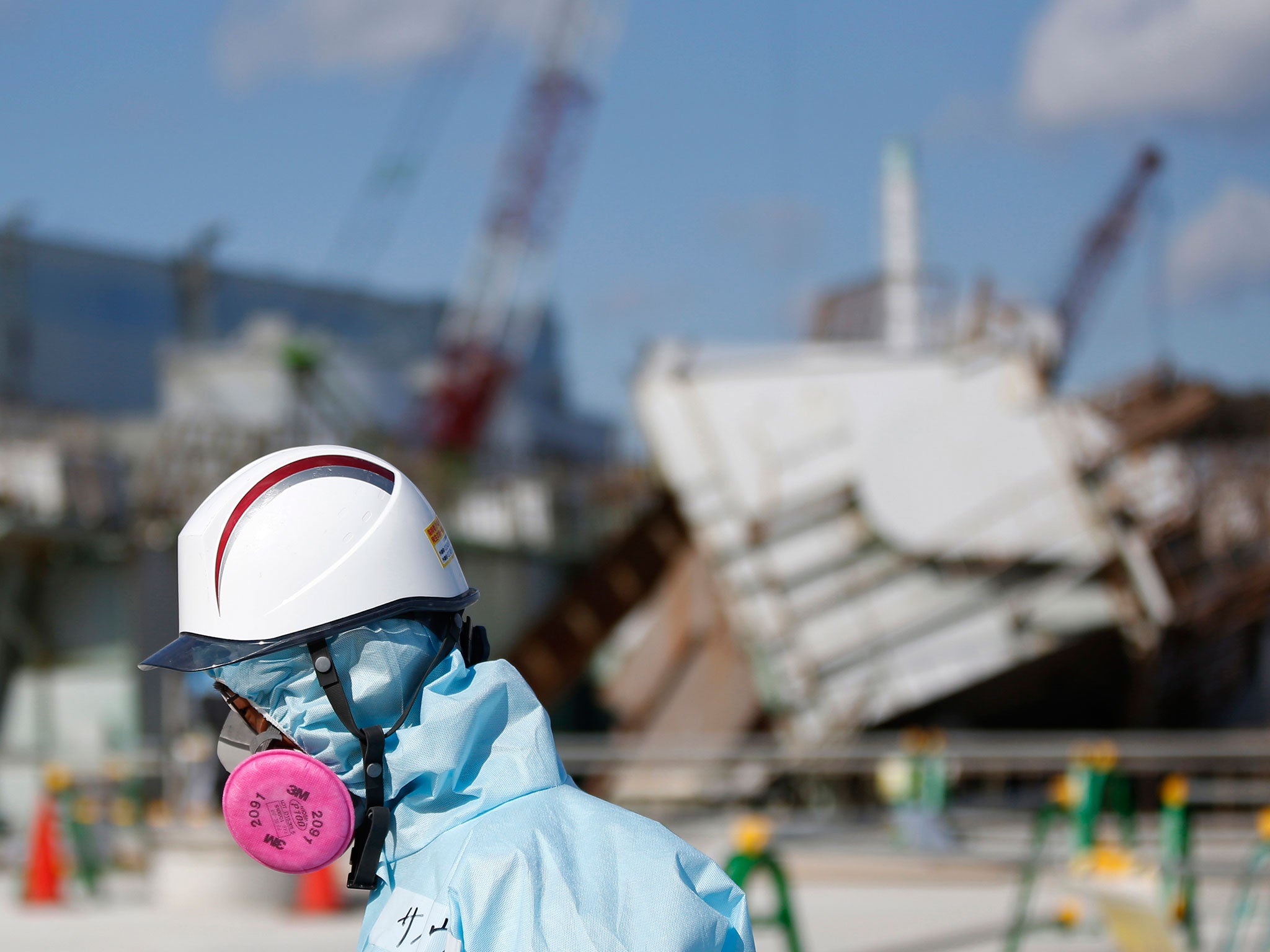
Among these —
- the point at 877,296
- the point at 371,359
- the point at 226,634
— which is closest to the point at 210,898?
the point at 226,634

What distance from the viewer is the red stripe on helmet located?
6.63ft

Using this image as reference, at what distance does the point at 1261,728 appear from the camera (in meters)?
22.2

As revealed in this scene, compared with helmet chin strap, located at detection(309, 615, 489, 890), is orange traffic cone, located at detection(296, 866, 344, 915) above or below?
below

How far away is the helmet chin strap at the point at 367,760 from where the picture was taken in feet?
6.23

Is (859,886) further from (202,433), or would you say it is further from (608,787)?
(202,433)

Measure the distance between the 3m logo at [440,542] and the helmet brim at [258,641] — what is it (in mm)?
70

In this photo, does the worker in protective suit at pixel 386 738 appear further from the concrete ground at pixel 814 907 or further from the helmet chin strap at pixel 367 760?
the concrete ground at pixel 814 907

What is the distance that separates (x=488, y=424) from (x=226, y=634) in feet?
161

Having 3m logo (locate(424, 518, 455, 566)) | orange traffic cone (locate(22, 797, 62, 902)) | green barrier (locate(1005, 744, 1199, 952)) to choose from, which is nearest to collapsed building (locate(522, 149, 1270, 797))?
green barrier (locate(1005, 744, 1199, 952))

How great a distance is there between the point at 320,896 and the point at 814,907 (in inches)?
144

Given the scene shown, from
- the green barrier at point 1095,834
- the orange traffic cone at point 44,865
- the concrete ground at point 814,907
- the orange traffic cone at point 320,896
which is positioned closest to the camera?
the green barrier at point 1095,834

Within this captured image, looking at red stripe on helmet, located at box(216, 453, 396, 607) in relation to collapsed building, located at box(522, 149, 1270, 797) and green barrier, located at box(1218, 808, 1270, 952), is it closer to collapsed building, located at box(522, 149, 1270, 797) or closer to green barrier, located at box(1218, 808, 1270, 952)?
green barrier, located at box(1218, 808, 1270, 952)

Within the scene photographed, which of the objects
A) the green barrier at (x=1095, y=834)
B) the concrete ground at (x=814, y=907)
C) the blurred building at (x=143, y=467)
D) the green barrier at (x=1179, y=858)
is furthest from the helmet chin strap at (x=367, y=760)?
the blurred building at (x=143, y=467)

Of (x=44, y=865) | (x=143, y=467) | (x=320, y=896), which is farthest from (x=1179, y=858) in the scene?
(x=143, y=467)
